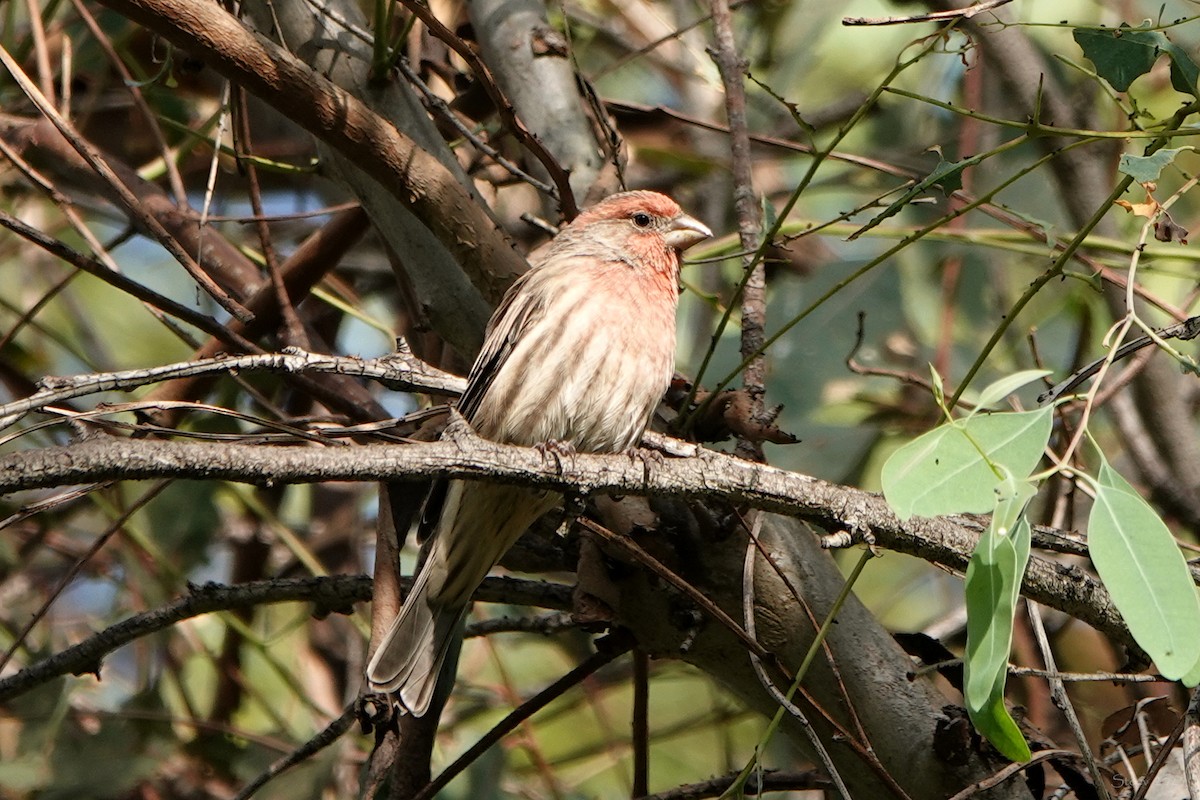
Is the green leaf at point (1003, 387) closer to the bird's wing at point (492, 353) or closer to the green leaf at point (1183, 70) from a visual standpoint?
the green leaf at point (1183, 70)

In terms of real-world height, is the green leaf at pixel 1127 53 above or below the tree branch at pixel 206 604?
above

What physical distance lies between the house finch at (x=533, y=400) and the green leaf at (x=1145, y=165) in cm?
191

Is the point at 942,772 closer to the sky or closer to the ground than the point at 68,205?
closer to the ground

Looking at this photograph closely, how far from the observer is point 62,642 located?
715cm

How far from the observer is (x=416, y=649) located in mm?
4051

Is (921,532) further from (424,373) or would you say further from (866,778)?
(424,373)

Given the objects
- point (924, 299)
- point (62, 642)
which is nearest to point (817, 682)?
point (924, 299)

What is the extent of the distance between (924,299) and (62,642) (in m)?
5.10

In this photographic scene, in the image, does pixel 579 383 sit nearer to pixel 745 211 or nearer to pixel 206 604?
pixel 745 211

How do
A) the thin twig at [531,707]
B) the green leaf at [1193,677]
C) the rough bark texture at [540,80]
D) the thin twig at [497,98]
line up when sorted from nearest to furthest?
the green leaf at [1193,677]
the thin twig at [497,98]
the thin twig at [531,707]
the rough bark texture at [540,80]

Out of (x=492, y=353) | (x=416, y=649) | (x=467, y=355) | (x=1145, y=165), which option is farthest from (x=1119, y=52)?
(x=416, y=649)

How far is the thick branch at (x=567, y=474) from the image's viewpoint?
221 cm

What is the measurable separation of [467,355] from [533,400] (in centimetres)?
27

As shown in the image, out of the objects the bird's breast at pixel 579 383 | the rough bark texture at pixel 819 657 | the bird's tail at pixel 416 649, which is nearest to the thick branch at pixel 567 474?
the rough bark texture at pixel 819 657
